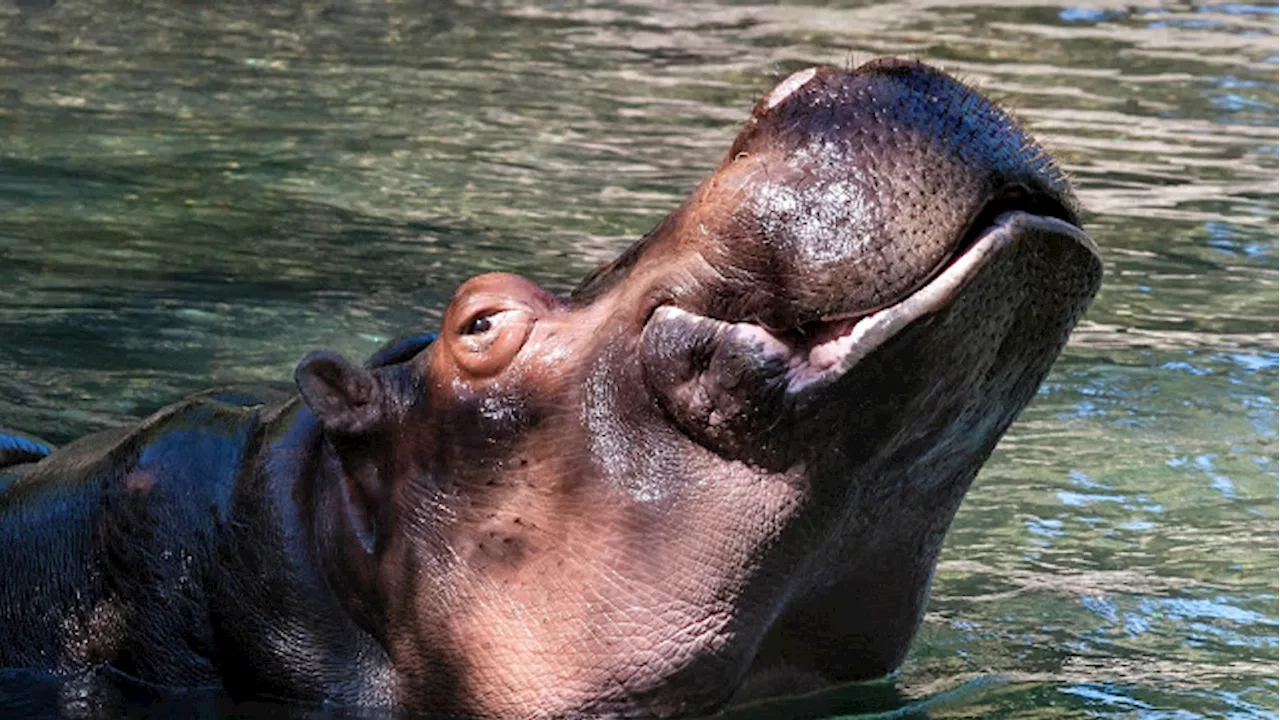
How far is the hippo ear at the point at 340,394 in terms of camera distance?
4.45m

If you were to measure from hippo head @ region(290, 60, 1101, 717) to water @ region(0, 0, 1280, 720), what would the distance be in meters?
0.41

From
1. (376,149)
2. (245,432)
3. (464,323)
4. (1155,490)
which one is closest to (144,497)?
(245,432)

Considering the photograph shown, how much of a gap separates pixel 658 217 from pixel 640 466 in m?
6.48

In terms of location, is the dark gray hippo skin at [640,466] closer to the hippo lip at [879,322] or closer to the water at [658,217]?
the hippo lip at [879,322]

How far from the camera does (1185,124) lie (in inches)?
537

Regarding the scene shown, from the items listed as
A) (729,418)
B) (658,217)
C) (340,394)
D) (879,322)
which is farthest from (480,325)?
(658,217)

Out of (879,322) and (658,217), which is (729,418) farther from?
(658,217)

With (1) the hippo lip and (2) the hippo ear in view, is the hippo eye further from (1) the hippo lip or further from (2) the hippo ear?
(1) the hippo lip

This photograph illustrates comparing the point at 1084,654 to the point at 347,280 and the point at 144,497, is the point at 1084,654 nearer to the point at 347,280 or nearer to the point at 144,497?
the point at 144,497

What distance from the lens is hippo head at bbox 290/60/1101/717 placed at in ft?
12.6

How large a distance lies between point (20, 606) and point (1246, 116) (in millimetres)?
10522

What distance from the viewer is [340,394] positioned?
450 centimetres

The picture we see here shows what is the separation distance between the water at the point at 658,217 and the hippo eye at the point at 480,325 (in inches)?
37.7

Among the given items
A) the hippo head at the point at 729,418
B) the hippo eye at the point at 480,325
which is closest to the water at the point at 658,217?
the hippo head at the point at 729,418
